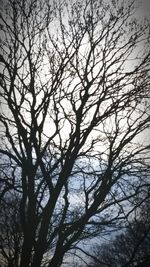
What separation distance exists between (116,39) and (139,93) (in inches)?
68.2

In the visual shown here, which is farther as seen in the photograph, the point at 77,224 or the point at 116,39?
the point at 116,39

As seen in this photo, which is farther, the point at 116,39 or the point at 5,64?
the point at 116,39

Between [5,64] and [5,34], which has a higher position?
[5,34]

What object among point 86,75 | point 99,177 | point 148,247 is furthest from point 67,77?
point 148,247

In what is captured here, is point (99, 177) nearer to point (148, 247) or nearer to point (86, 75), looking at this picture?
point (86, 75)

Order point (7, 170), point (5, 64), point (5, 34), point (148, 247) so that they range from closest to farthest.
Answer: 1. point (5, 64)
2. point (5, 34)
3. point (7, 170)
4. point (148, 247)

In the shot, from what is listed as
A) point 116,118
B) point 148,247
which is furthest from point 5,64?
point 148,247

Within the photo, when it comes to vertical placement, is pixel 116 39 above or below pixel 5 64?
above

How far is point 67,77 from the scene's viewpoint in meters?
7.29

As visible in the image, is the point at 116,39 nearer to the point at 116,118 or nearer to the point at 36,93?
the point at 116,118

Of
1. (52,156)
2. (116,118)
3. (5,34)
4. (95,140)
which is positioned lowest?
(52,156)

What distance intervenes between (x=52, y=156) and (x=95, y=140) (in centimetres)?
136

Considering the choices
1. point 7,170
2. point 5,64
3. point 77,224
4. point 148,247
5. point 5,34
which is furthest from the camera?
point 148,247

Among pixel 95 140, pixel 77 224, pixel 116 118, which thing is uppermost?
pixel 116 118
